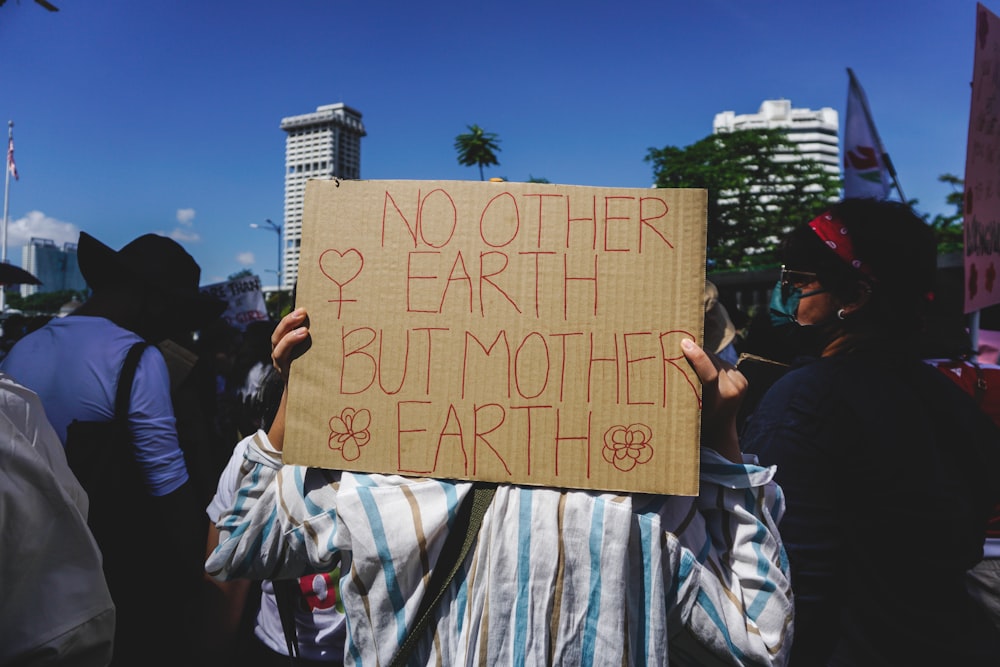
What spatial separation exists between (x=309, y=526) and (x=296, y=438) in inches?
7.9

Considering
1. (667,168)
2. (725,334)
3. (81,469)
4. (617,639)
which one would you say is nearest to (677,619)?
(617,639)

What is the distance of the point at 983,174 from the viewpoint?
3086 mm

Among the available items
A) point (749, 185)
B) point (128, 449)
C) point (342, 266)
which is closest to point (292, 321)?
point (342, 266)

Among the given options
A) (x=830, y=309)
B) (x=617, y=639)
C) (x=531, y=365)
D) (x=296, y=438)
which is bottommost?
(x=617, y=639)

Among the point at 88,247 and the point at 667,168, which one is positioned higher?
the point at 667,168

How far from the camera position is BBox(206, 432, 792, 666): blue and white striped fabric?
51.6 inches

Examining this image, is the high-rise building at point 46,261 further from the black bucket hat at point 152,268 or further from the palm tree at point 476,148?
the black bucket hat at point 152,268

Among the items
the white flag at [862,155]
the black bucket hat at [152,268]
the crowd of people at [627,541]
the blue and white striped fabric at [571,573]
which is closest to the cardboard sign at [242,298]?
the black bucket hat at [152,268]

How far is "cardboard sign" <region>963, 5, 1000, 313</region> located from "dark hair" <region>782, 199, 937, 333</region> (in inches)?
61.5

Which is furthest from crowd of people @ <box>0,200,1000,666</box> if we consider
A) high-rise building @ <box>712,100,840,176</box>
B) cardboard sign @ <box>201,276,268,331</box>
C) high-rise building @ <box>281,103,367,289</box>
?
high-rise building @ <box>712,100,840,176</box>

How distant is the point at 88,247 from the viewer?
2.78 meters

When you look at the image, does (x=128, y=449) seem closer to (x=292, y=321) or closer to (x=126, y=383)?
(x=126, y=383)

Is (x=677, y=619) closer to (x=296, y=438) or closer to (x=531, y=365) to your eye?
(x=531, y=365)

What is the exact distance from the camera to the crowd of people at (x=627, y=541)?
1.29 meters
